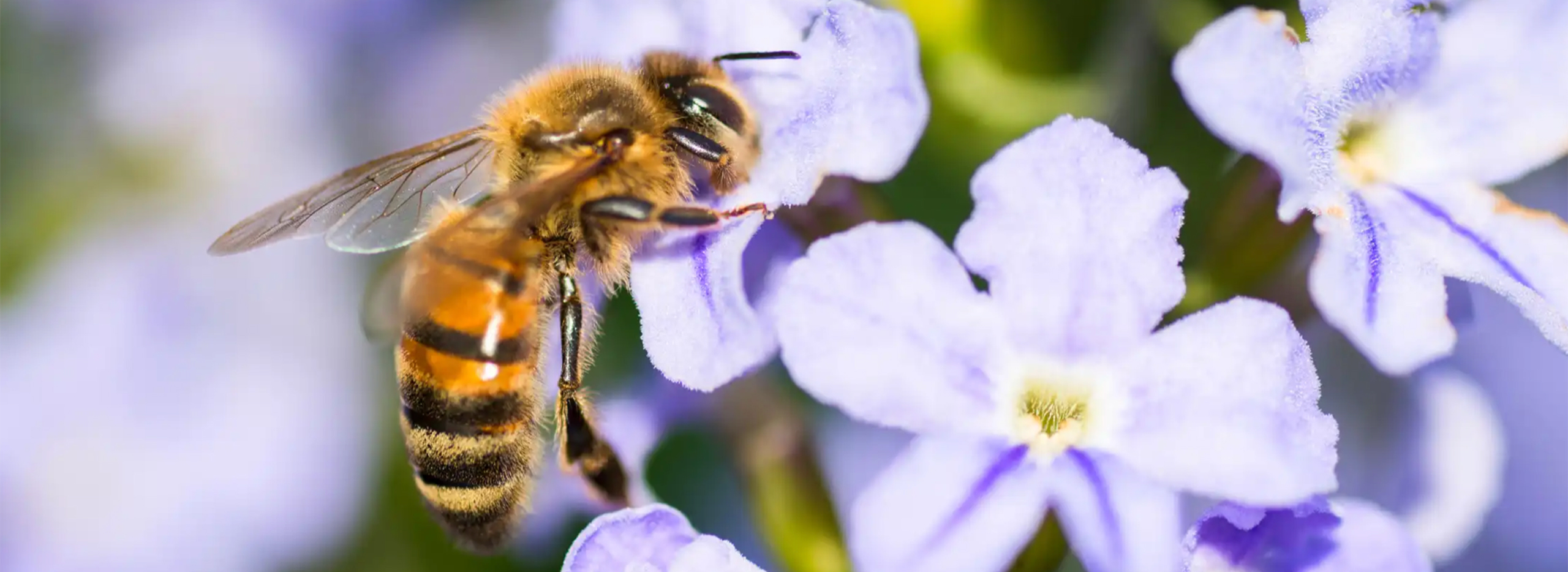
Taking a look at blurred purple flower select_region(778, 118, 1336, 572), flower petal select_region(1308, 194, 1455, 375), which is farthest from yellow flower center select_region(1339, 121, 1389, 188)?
blurred purple flower select_region(778, 118, 1336, 572)

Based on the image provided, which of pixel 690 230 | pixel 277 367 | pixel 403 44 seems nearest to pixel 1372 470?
pixel 690 230

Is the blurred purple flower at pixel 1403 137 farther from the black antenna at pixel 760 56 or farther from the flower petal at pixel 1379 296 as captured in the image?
the black antenna at pixel 760 56

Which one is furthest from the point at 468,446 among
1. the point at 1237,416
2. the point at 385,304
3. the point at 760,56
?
the point at 1237,416

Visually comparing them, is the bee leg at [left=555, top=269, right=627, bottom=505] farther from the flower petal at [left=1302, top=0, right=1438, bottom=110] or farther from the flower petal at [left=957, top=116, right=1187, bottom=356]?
the flower petal at [left=1302, top=0, right=1438, bottom=110]

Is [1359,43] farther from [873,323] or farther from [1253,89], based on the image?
[873,323]

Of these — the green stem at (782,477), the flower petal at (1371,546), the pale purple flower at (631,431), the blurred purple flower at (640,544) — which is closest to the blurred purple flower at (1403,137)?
the flower petal at (1371,546)
